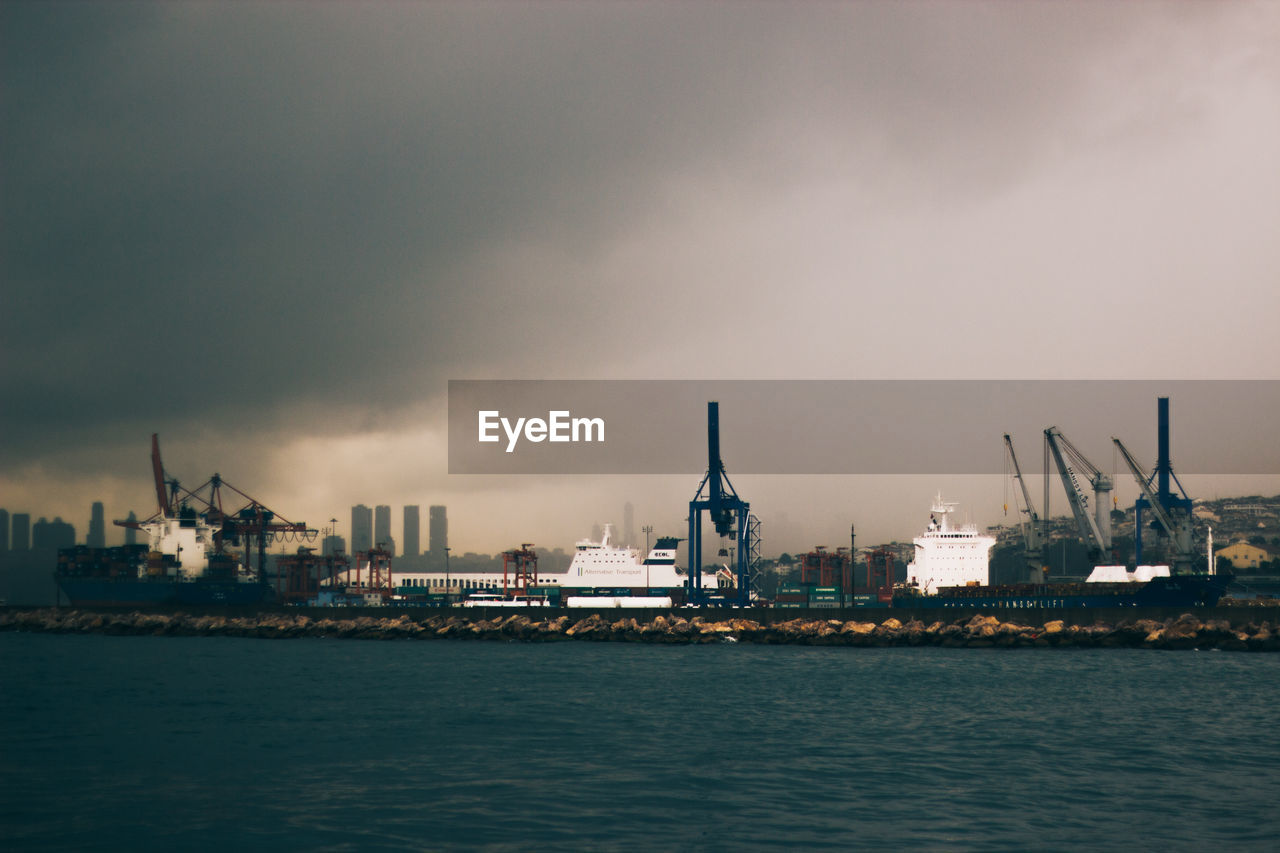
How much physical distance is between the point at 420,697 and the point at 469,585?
121 m

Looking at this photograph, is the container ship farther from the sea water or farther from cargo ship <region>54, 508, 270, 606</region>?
the sea water

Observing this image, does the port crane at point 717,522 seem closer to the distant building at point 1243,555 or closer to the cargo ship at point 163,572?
the cargo ship at point 163,572

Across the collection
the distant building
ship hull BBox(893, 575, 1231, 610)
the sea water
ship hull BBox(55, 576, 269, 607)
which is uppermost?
the sea water

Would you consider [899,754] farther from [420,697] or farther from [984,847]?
[420,697]

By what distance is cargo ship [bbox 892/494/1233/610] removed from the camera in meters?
78.4

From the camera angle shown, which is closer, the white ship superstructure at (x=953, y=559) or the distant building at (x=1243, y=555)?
the white ship superstructure at (x=953, y=559)

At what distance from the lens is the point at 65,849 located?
18125 mm

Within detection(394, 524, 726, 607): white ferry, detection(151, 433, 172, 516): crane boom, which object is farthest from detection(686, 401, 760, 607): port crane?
detection(151, 433, 172, 516): crane boom

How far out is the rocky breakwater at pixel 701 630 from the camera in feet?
216

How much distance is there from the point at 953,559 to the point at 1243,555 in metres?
119

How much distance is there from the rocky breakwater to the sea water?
1482 cm

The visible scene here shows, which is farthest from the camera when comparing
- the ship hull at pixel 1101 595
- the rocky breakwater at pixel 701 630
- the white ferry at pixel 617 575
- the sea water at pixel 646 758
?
the white ferry at pixel 617 575

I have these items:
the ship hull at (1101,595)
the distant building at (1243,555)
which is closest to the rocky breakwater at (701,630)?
the ship hull at (1101,595)

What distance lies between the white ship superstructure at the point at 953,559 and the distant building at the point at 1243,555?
109178 millimetres
